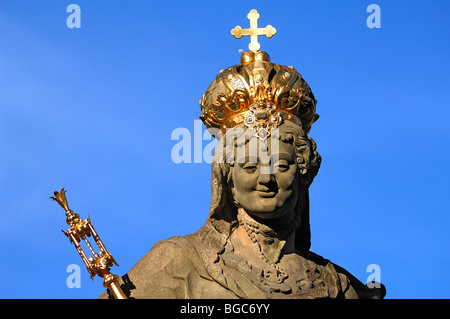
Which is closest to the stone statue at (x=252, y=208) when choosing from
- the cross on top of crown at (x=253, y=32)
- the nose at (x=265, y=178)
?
the nose at (x=265, y=178)

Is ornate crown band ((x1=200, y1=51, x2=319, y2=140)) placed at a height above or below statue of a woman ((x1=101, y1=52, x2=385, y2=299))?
above

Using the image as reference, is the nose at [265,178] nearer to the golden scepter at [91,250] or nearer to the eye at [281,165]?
the eye at [281,165]

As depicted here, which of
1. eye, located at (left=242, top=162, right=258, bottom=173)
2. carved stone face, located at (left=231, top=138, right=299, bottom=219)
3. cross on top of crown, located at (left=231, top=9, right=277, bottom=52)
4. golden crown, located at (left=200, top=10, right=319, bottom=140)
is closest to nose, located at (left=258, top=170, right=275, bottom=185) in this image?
carved stone face, located at (left=231, top=138, right=299, bottom=219)

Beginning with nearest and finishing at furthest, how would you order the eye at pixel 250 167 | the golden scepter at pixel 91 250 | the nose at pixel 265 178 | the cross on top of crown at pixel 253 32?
the golden scepter at pixel 91 250 → the nose at pixel 265 178 → the eye at pixel 250 167 → the cross on top of crown at pixel 253 32

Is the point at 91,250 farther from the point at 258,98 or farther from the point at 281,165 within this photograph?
the point at 258,98

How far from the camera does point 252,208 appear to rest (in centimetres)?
2044

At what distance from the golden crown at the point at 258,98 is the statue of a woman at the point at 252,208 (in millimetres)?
15

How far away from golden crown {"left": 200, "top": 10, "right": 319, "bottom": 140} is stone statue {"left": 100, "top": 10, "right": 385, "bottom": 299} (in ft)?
0.05

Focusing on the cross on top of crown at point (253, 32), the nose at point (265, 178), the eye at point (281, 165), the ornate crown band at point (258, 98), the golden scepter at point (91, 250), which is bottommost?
the golden scepter at point (91, 250)

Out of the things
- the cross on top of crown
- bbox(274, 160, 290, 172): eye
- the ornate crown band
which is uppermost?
the cross on top of crown

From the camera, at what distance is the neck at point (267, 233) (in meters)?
20.7

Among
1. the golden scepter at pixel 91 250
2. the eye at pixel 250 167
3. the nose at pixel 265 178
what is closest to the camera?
the golden scepter at pixel 91 250

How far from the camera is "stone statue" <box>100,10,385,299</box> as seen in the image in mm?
Result: 20344

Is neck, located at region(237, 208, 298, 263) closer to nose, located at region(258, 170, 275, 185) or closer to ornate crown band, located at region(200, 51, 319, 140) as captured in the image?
nose, located at region(258, 170, 275, 185)
